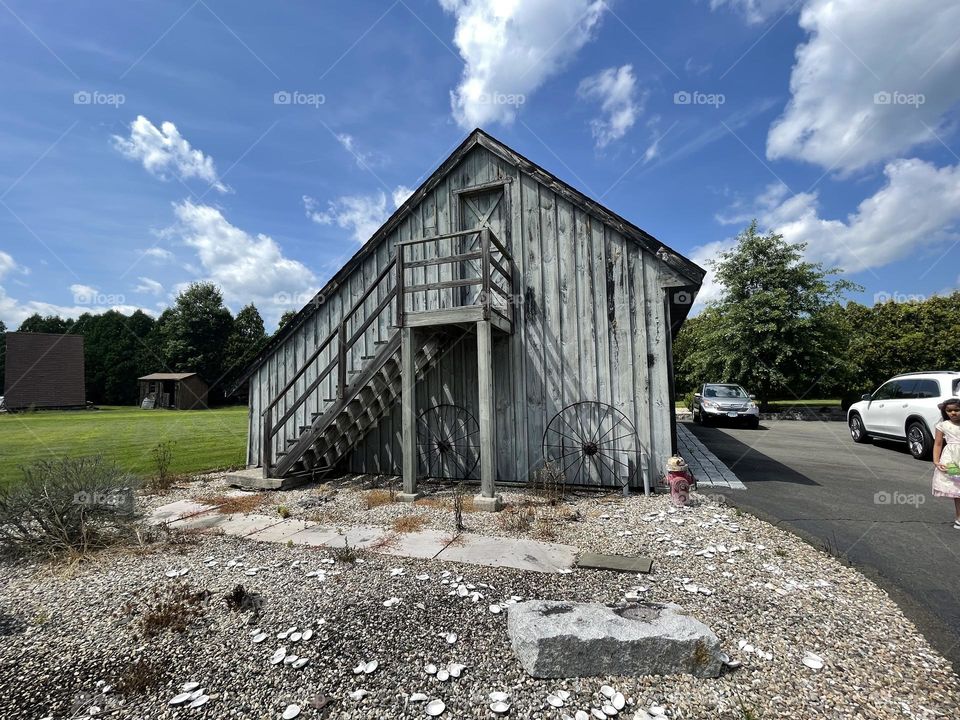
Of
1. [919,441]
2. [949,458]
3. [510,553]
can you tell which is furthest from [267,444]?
[919,441]

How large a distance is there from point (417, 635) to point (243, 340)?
53545 millimetres

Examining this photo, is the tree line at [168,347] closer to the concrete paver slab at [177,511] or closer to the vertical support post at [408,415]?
the concrete paver slab at [177,511]

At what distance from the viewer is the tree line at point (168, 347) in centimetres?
4662

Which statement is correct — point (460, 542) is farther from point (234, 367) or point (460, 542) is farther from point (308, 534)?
point (234, 367)

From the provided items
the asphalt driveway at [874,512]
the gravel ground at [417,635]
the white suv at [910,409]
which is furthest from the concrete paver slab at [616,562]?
the white suv at [910,409]

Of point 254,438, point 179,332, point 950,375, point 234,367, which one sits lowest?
point 254,438

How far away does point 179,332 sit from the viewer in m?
46.6

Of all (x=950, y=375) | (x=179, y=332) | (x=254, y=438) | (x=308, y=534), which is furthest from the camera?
(x=179, y=332)

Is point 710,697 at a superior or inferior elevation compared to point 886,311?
inferior

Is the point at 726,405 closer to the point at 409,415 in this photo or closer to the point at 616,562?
the point at 409,415

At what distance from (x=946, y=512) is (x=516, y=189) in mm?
7891

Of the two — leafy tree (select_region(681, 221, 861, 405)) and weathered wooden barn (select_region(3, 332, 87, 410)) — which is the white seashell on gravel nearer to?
leafy tree (select_region(681, 221, 861, 405))

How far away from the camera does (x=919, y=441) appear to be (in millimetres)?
9438

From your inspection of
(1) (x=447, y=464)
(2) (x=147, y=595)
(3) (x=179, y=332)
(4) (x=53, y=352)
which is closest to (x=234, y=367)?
(3) (x=179, y=332)
